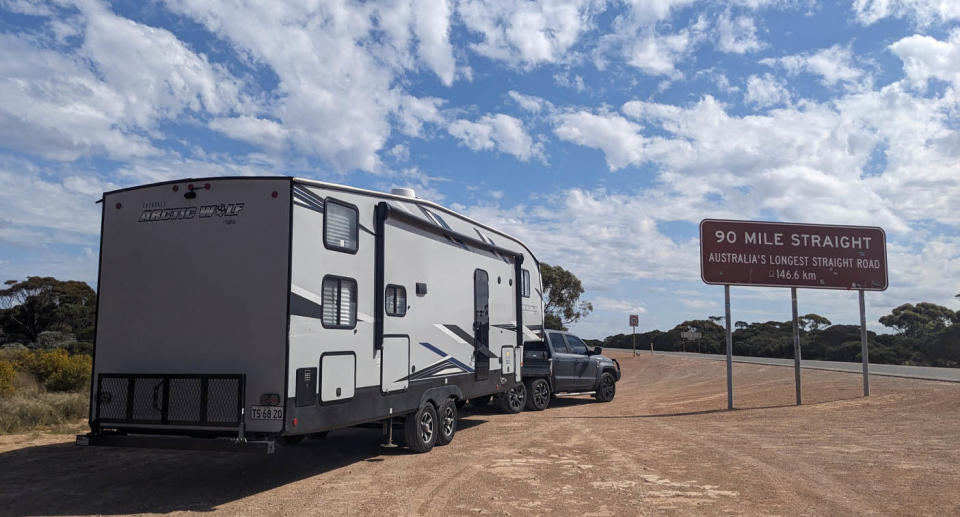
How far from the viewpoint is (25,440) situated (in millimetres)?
10719

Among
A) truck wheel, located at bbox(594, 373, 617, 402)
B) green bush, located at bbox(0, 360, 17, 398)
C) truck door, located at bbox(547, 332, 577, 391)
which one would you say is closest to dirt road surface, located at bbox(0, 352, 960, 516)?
truck door, located at bbox(547, 332, 577, 391)

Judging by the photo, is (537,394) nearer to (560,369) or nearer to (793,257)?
Result: (560,369)

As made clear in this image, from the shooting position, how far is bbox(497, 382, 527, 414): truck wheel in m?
14.0

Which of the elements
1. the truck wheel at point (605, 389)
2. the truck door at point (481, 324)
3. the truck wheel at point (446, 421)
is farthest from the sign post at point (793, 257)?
the truck wheel at point (446, 421)

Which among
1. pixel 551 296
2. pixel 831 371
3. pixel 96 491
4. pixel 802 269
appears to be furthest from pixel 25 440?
pixel 551 296

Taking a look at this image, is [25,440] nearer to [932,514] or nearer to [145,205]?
[145,205]

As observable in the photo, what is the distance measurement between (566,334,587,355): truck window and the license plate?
9.95m

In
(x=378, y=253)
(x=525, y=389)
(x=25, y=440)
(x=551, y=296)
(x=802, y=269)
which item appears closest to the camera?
(x=378, y=253)

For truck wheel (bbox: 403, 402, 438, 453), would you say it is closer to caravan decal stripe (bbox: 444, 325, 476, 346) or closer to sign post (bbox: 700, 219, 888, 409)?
caravan decal stripe (bbox: 444, 325, 476, 346)

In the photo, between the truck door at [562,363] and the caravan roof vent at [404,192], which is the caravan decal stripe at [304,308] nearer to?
the caravan roof vent at [404,192]

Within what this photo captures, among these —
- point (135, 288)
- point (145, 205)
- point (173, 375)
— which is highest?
point (145, 205)

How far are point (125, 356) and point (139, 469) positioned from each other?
209cm

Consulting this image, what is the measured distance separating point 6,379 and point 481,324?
10.6 metres

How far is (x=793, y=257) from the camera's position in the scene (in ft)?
53.8
